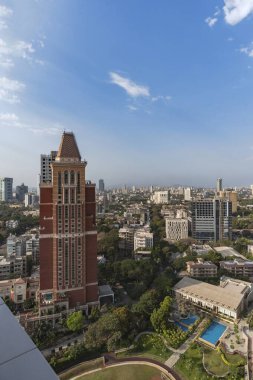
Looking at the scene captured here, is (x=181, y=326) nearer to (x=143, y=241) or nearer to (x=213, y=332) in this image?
(x=213, y=332)

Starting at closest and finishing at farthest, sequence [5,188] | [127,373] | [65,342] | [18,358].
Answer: [18,358] → [127,373] → [65,342] → [5,188]

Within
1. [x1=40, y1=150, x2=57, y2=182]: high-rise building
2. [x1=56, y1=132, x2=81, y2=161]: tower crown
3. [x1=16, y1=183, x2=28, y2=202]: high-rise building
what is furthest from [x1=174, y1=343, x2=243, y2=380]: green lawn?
[x1=16, y1=183, x2=28, y2=202]: high-rise building

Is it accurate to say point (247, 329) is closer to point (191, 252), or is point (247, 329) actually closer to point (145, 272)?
point (145, 272)

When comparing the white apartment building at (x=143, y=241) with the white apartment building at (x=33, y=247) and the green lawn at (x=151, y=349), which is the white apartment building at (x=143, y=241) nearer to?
the white apartment building at (x=33, y=247)

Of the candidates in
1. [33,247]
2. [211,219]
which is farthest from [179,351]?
[211,219]

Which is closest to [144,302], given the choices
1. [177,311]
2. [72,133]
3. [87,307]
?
[177,311]

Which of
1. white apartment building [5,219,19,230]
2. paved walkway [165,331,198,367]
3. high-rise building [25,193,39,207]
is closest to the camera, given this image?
paved walkway [165,331,198,367]

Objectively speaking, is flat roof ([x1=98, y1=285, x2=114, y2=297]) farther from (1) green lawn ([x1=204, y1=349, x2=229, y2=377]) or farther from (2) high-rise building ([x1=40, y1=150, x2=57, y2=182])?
(2) high-rise building ([x1=40, y1=150, x2=57, y2=182])
